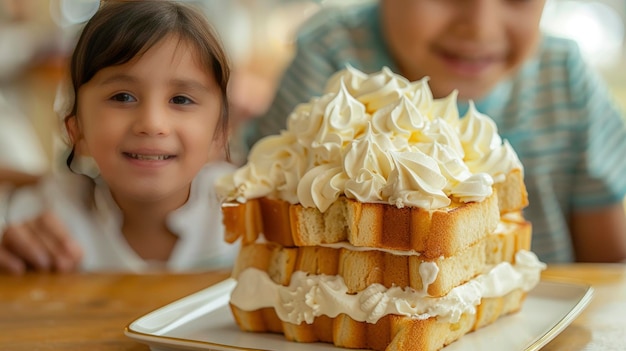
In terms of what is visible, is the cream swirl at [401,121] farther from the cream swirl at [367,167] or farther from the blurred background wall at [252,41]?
the blurred background wall at [252,41]

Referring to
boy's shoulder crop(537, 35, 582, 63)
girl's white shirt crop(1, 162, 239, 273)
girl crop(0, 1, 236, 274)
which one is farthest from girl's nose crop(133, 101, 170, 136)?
boy's shoulder crop(537, 35, 582, 63)

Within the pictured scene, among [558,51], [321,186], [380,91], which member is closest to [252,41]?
[558,51]

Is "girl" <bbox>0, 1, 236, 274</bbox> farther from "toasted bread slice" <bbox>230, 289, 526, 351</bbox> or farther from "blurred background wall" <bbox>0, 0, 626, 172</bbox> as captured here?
"blurred background wall" <bbox>0, 0, 626, 172</bbox>

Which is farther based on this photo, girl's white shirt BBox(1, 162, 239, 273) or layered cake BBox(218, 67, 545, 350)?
girl's white shirt BBox(1, 162, 239, 273)

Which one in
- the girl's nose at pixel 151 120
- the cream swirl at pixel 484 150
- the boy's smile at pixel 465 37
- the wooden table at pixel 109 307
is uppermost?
the boy's smile at pixel 465 37

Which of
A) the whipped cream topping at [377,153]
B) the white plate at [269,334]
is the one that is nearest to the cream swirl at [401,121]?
Result: the whipped cream topping at [377,153]

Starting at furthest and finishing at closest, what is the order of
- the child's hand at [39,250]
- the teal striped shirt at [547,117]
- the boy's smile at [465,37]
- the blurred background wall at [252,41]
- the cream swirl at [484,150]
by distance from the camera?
the blurred background wall at [252,41] < the teal striped shirt at [547,117] < the child's hand at [39,250] < the boy's smile at [465,37] < the cream swirl at [484,150]

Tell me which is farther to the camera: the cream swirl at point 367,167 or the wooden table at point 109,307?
the wooden table at point 109,307
